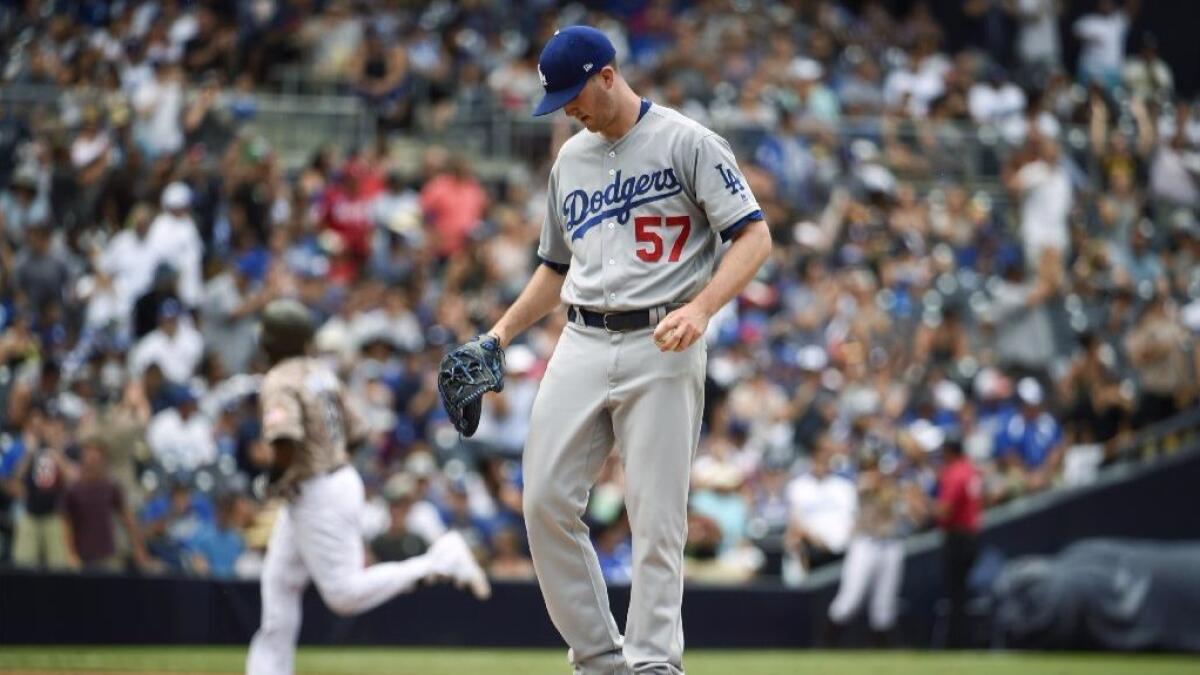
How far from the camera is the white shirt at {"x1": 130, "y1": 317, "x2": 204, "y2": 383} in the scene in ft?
Answer: 51.0

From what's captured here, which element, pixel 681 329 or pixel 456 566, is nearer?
pixel 681 329

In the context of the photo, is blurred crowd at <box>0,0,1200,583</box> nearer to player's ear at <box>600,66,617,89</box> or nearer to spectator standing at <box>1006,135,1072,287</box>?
spectator standing at <box>1006,135,1072,287</box>

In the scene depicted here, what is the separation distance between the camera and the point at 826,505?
16188 millimetres

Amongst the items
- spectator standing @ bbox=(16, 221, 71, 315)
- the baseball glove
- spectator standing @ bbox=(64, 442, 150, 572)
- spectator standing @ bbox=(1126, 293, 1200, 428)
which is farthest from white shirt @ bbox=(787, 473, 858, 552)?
the baseball glove

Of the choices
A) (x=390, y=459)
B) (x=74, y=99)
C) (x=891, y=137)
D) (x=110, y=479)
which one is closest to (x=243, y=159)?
(x=74, y=99)

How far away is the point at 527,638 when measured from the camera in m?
14.3

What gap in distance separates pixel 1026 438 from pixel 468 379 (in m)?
11.7

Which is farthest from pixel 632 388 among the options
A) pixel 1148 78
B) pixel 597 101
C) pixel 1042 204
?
pixel 1148 78

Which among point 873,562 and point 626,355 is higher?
point 626,355

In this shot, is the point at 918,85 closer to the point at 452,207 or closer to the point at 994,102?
the point at 994,102

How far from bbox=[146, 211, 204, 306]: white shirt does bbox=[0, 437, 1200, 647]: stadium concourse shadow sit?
359 cm

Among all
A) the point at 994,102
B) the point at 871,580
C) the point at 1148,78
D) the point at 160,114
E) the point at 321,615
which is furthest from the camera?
the point at 1148,78

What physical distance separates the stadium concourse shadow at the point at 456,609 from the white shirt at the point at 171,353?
8.56 ft

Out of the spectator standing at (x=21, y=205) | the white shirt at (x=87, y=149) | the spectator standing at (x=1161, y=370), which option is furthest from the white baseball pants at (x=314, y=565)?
the spectator standing at (x=1161, y=370)
